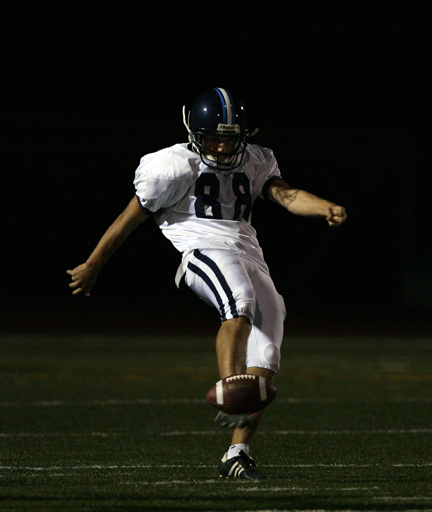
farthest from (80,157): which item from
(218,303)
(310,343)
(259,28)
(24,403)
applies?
(218,303)

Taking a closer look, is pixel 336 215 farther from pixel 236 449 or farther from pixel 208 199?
pixel 236 449

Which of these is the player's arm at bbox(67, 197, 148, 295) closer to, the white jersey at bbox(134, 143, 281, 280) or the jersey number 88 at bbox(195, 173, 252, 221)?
the white jersey at bbox(134, 143, 281, 280)

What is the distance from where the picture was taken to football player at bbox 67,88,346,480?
342cm

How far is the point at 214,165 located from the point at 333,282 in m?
13.9

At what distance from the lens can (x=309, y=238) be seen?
56.1 ft

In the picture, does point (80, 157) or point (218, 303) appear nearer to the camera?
point (218, 303)

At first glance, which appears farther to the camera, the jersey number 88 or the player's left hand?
the jersey number 88

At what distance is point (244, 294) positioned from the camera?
3236 mm

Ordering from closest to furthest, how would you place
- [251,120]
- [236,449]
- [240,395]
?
[240,395]
[236,449]
[251,120]

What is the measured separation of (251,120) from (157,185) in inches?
528

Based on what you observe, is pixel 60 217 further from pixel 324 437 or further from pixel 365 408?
pixel 324 437

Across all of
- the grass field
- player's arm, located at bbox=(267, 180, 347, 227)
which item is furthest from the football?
player's arm, located at bbox=(267, 180, 347, 227)

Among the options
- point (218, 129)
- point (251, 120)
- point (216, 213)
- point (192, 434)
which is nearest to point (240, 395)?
point (216, 213)

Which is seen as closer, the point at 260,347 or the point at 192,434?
the point at 260,347
